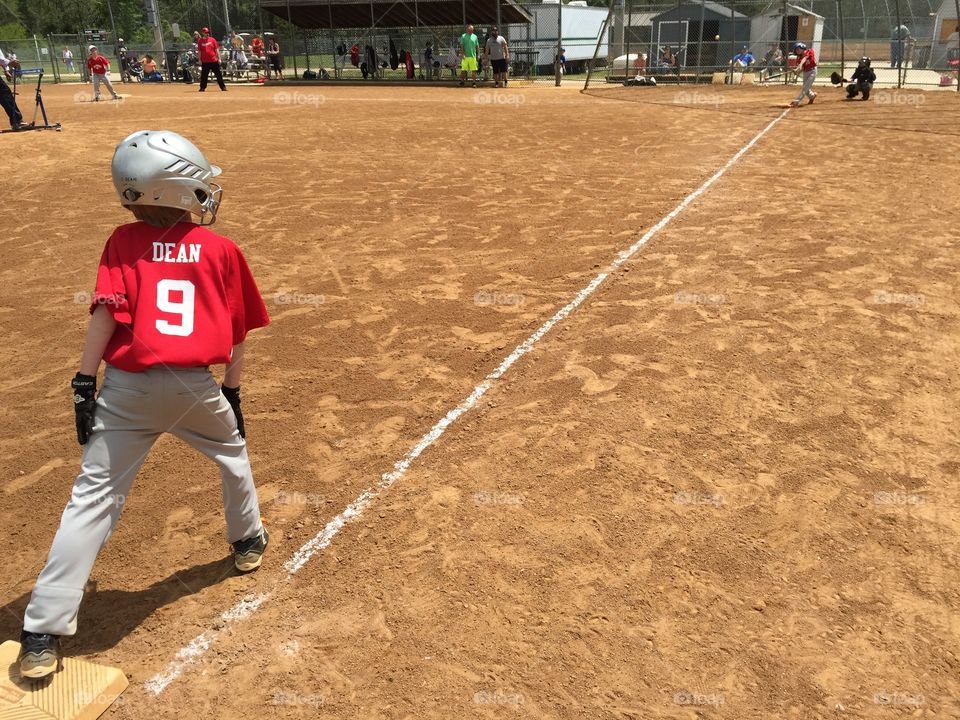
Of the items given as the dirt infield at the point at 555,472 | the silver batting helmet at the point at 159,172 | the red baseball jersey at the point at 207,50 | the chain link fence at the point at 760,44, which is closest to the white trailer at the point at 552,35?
the chain link fence at the point at 760,44

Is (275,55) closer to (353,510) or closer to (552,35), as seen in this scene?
(552,35)

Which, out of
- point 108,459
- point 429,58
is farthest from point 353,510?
point 429,58

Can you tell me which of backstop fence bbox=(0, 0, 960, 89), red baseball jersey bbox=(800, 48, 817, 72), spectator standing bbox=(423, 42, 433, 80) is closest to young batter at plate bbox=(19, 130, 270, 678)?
red baseball jersey bbox=(800, 48, 817, 72)

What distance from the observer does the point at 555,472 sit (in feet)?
14.6

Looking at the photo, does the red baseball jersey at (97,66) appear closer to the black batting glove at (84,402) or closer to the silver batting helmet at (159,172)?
the silver batting helmet at (159,172)

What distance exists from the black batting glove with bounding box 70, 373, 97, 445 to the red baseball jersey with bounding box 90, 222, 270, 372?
0.12m

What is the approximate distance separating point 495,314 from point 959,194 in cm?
792

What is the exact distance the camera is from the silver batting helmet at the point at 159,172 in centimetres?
288

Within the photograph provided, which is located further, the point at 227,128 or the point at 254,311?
the point at 227,128

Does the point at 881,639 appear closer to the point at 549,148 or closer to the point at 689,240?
the point at 689,240

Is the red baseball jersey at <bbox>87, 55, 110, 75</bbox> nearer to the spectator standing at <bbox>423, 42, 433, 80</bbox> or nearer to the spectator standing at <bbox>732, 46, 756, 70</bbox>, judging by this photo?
the spectator standing at <bbox>423, 42, 433, 80</bbox>

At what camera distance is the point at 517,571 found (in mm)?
3691

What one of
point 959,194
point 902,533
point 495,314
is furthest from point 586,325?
point 959,194

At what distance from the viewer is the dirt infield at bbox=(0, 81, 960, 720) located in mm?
3139
